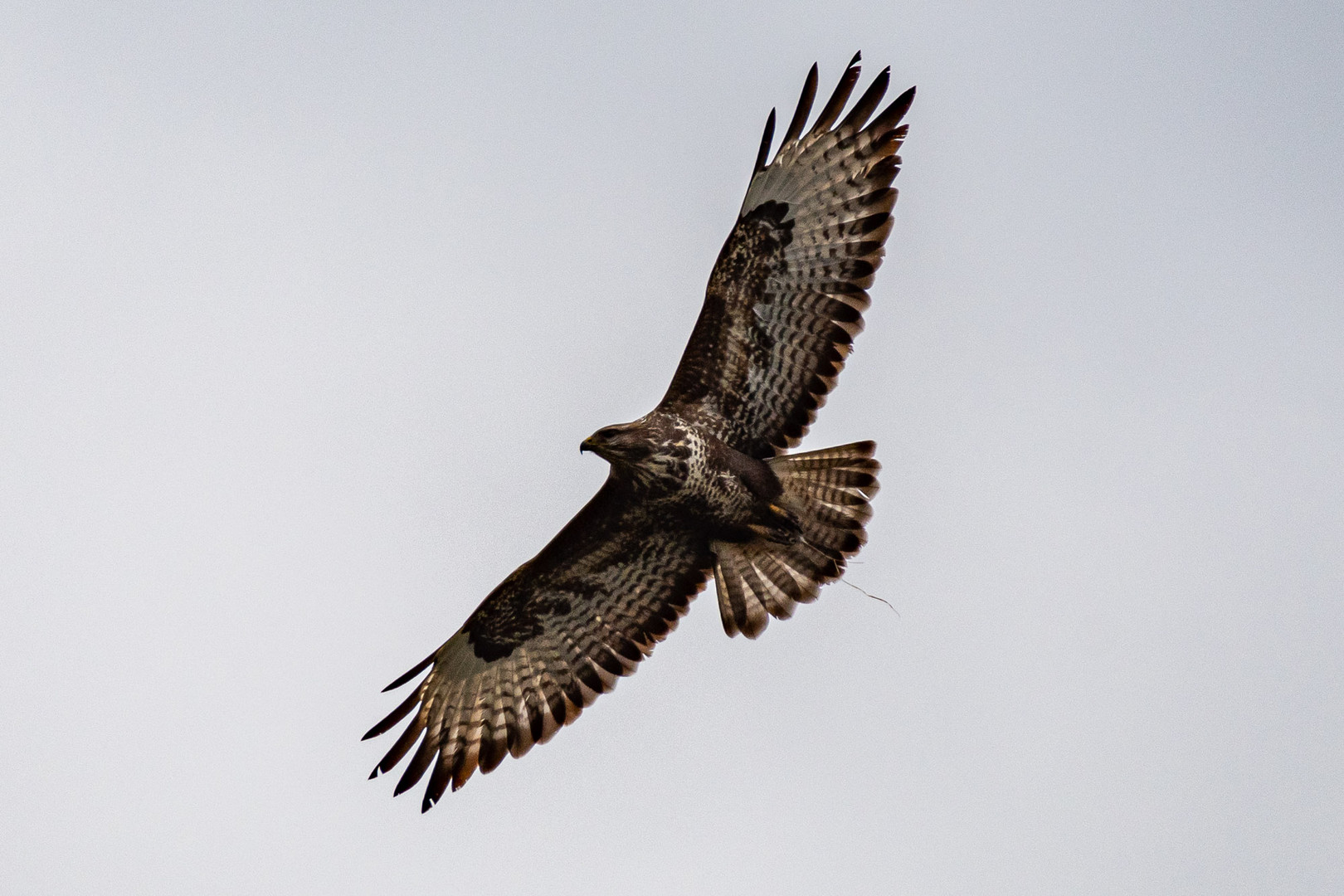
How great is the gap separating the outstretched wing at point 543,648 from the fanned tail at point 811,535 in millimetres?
496

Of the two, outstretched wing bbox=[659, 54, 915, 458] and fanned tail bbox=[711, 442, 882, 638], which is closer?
outstretched wing bbox=[659, 54, 915, 458]

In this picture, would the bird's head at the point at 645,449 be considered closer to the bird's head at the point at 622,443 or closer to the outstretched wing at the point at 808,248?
the bird's head at the point at 622,443

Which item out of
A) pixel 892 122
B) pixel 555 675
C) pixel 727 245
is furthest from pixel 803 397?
pixel 555 675

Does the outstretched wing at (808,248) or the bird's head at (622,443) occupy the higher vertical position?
the outstretched wing at (808,248)

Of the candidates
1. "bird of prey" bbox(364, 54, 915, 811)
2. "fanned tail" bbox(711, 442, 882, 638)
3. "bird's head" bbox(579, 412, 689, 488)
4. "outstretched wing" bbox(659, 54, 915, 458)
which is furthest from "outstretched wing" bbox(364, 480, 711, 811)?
"outstretched wing" bbox(659, 54, 915, 458)

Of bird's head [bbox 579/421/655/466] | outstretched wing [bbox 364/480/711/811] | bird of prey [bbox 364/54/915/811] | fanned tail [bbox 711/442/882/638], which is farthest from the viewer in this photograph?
outstretched wing [bbox 364/480/711/811]

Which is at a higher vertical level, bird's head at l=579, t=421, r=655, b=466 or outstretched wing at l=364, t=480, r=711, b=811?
bird's head at l=579, t=421, r=655, b=466

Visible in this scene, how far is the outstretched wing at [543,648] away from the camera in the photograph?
10500 millimetres

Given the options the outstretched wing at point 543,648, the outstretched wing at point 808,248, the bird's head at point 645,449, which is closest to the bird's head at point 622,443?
the bird's head at point 645,449

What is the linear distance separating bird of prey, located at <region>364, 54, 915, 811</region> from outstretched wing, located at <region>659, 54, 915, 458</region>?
0.04 ft

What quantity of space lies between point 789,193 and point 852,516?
2.19 metres

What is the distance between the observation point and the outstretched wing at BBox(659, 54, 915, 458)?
9898mm

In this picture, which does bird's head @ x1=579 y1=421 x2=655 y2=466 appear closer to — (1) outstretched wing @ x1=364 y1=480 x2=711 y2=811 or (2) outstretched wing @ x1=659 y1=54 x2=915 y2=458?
(2) outstretched wing @ x1=659 y1=54 x2=915 y2=458

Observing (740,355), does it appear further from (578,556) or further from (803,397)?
(578,556)
